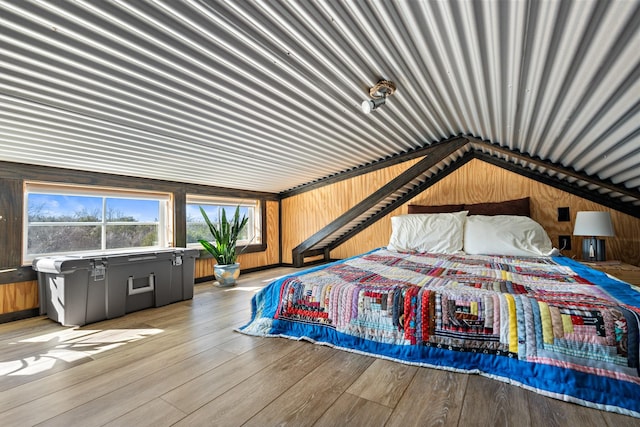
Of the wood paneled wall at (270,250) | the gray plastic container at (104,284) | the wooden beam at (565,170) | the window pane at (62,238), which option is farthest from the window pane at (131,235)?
the wooden beam at (565,170)

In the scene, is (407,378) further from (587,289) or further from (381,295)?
(587,289)

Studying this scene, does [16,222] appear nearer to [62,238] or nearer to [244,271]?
[62,238]

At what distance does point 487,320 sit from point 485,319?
11 mm

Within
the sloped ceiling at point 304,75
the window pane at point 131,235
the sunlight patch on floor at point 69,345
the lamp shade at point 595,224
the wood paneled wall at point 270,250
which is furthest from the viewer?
the wood paneled wall at point 270,250

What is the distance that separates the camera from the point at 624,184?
283 centimetres

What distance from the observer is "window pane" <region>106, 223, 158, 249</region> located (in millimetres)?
3510

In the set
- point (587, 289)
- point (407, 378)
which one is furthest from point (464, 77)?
point (407, 378)

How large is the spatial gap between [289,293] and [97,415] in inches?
48.1

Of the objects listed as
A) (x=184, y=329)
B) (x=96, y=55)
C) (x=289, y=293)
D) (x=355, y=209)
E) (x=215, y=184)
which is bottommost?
(x=184, y=329)

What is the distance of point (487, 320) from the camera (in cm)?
154

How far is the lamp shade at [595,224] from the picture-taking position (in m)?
2.77

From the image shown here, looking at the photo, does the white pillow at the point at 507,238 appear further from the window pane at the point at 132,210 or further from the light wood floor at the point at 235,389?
the window pane at the point at 132,210

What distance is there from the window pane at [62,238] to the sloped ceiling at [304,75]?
74cm

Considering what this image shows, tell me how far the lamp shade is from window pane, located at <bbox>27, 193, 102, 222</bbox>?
17.9 feet
